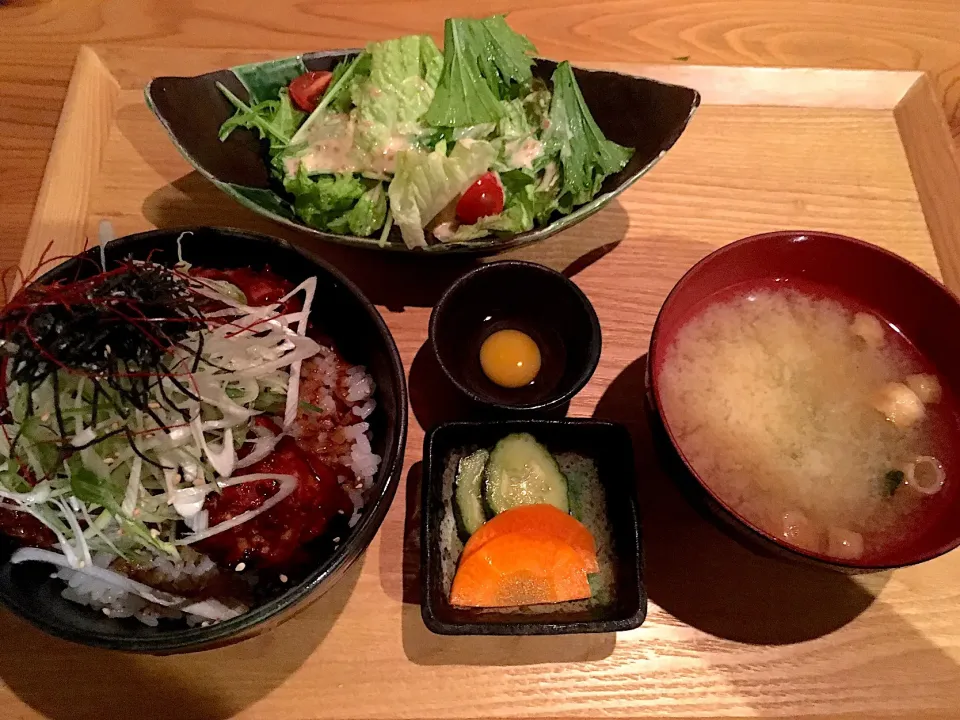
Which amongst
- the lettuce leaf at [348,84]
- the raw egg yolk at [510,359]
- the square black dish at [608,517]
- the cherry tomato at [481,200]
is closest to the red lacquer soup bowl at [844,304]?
the square black dish at [608,517]

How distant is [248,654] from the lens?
149 centimetres

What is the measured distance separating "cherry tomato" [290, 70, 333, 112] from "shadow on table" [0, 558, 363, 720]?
1583mm

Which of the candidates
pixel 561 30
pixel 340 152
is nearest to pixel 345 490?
pixel 340 152

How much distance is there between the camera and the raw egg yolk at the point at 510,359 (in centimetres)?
180

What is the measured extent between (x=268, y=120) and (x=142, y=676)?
161 cm

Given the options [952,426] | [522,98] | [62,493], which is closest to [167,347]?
[62,493]

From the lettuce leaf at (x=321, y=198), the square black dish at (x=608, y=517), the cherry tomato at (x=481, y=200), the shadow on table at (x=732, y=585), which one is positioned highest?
the lettuce leaf at (x=321, y=198)

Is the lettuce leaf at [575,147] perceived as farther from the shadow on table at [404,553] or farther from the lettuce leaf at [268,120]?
the shadow on table at [404,553]

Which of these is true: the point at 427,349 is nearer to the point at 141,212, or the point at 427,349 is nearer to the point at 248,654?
the point at 248,654

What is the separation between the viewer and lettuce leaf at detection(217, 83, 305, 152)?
2021mm

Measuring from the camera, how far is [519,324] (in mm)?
1901

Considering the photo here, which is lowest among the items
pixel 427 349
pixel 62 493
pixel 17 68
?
pixel 427 349

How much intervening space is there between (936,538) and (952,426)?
1.07ft

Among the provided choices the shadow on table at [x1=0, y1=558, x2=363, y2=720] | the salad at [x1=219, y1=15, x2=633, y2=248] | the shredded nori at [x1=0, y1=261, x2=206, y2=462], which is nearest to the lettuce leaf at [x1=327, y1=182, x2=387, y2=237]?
the salad at [x1=219, y1=15, x2=633, y2=248]
